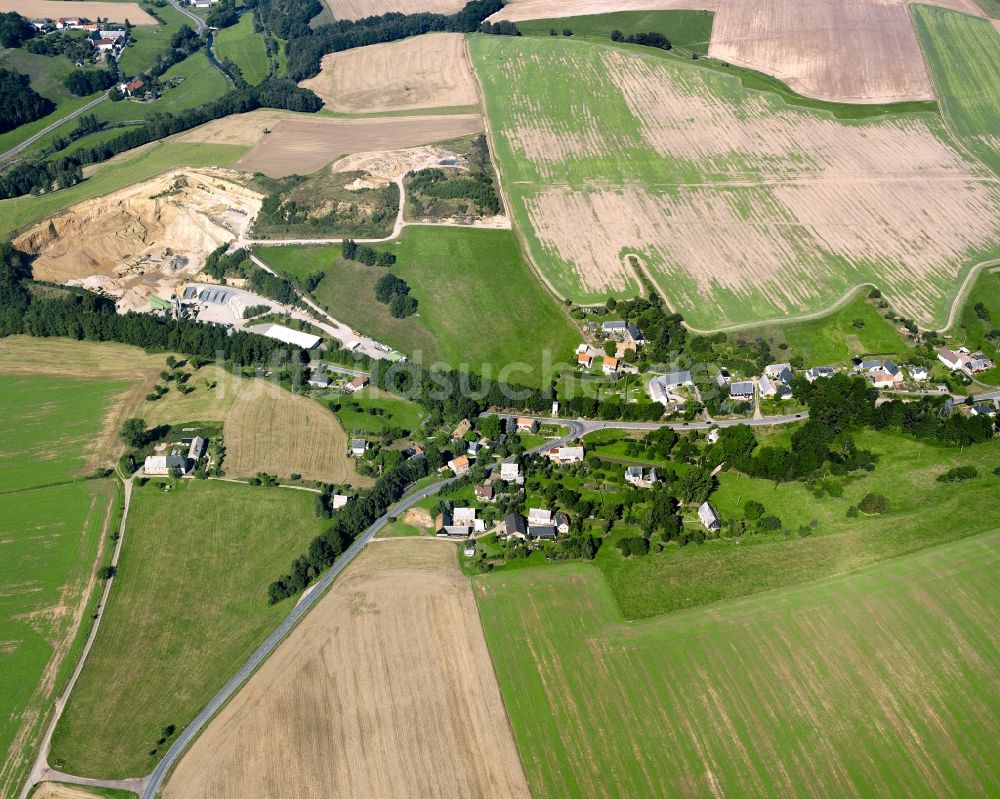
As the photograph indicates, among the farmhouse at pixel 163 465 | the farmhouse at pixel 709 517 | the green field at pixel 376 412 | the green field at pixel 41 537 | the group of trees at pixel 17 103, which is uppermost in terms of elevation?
the group of trees at pixel 17 103

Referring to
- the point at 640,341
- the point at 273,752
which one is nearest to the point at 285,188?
the point at 640,341

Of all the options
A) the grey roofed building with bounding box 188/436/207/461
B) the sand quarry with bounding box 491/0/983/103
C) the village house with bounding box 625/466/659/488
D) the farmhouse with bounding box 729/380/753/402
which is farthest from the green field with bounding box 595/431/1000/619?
the sand quarry with bounding box 491/0/983/103

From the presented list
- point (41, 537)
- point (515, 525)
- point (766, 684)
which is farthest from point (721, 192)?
point (41, 537)

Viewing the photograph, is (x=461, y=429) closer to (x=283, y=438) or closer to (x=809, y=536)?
(x=283, y=438)

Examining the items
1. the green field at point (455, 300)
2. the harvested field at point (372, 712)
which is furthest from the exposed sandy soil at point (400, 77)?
the harvested field at point (372, 712)

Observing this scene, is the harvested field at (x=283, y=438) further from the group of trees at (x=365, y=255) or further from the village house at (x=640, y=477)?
the group of trees at (x=365, y=255)

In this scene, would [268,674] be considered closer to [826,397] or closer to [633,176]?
[826,397]
